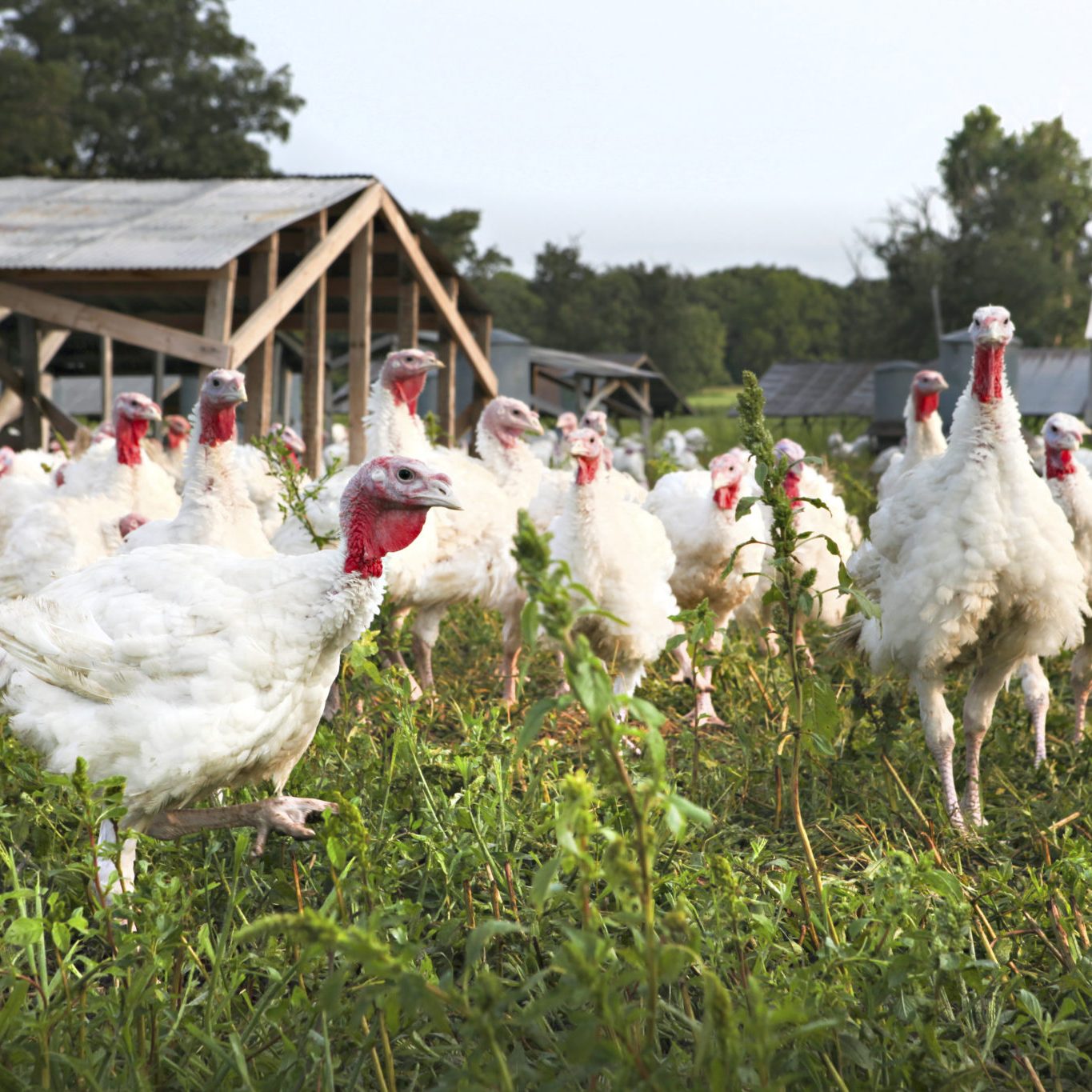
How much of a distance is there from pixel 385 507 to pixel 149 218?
8.43m

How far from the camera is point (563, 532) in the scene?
17.4 feet

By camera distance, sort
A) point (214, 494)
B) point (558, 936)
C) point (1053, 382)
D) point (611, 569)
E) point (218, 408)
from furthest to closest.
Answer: point (1053, 382)
point (611, 569)
point (218, 408)
point (214, 494)
point (558, 936)

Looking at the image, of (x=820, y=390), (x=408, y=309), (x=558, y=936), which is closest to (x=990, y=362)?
(x=558, y=936)

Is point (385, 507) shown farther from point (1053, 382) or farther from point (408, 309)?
point (1053, 382)

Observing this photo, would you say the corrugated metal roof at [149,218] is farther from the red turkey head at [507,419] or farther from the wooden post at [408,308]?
the red turkey head at [507,419]

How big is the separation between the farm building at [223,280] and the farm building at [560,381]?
126 inches

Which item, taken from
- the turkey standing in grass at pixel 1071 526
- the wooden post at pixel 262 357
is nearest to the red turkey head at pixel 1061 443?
the turkey standing in grass at pixel 1071 526

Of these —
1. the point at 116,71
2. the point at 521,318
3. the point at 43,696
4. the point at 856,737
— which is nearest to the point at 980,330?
the point at 856,737

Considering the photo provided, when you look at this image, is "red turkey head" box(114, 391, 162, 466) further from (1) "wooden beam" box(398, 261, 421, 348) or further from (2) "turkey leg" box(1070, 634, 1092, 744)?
(1) "wooden beam" box(398, 261, 421, 348)

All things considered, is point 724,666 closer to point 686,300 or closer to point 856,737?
point 856,737

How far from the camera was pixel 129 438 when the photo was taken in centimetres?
613

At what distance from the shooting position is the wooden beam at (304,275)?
855 centimetres

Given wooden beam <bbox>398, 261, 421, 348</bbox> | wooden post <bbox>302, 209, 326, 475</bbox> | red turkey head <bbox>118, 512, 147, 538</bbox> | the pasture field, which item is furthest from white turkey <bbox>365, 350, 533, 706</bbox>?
wooden beam <bbox>398, 261, 421, 348</bbox>

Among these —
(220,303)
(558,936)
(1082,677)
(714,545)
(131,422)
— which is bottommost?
(558,936)
